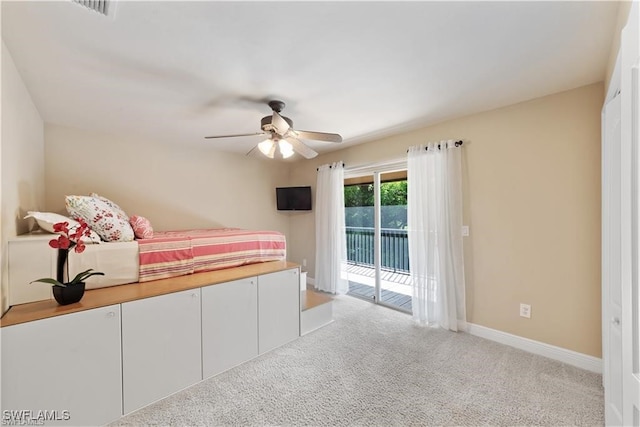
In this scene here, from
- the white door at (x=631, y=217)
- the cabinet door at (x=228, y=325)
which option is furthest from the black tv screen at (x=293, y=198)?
the white door at (x=631, y=217)

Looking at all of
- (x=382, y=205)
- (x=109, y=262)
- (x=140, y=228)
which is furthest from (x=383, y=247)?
(x=109, y=262)

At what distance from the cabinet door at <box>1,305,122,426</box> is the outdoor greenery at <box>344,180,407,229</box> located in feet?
10.4

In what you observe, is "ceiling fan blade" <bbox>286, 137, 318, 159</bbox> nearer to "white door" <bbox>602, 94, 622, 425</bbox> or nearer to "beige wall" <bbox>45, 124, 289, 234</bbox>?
"beige wall" <bbox>45, 124, 289, 234</bbox>

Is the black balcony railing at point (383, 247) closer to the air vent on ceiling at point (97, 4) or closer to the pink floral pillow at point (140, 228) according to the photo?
the pink floral pillow at point (140, 228)

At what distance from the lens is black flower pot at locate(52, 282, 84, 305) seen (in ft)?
5.14

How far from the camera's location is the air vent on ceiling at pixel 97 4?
119cm

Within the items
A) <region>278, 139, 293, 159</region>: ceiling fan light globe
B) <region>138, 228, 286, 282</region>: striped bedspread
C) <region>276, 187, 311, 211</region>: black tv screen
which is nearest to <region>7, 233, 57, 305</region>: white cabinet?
<region>138, 228, 286, 282</region>: striped bedspread

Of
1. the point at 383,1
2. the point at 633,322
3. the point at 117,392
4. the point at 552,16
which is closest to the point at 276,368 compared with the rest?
the point at 117,392

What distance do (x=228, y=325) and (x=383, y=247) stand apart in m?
2.48

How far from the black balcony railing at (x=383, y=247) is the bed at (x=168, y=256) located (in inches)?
59.4

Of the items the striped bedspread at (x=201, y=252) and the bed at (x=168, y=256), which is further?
the striped bedspread at (x=201, y=252)

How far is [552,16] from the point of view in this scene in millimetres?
1352

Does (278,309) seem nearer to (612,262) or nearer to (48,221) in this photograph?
(48,221)

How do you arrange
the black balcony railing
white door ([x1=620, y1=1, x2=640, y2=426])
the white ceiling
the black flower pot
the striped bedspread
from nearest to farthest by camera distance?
white door ([x1=620, y1=1, x2=640, y2=426]), the white ceiling, the black flower pot, the striped bedspread, the black balcony railing
